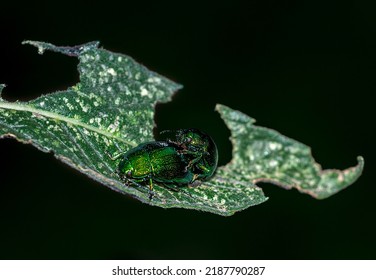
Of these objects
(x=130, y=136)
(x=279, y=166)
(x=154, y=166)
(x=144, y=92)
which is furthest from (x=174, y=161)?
(x=279, y=166)

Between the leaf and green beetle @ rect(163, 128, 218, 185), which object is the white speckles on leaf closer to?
green beetle @ rect(163, 128, 218, 185)

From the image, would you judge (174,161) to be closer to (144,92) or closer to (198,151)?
(198,151)

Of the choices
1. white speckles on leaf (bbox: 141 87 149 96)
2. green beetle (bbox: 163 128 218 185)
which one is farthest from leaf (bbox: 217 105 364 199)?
white speckles on leaf (bbox: 141 87 149 96)

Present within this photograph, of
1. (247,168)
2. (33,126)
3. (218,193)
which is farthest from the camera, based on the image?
(247,168)

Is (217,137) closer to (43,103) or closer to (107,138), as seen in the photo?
(107,138)

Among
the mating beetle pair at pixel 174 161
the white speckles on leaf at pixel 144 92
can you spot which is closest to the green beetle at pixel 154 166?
the mating beetle pair at pixel 174 161

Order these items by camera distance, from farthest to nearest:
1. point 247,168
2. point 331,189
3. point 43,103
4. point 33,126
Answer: point 247,168 → point 331,189 → point 43,103 → point 33,126
